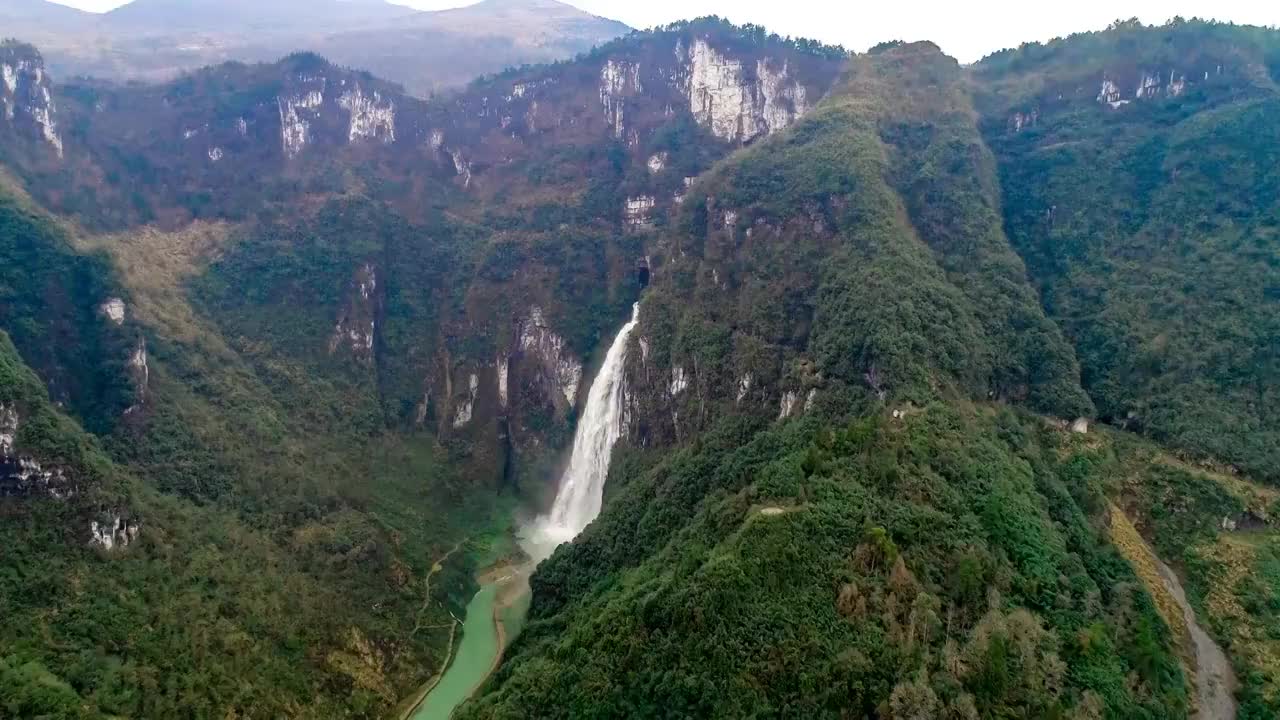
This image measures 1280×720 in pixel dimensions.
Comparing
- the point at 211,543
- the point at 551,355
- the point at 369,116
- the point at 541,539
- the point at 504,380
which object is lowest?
the point at 541,539

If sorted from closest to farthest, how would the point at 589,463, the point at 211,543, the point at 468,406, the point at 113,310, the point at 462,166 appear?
the point at 211,543
the point at 113,310
the point at 589,463
the point at 468,406
the point at 462,166

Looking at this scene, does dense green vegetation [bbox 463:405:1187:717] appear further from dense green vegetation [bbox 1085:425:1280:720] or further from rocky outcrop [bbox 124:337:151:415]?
rocky outcrop [bbox 124:337:151:415]

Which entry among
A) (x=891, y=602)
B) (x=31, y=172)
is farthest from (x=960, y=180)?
(x=31, y=172)

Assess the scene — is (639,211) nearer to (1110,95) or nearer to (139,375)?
(1110,95)

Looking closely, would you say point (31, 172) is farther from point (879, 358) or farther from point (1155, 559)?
point (1155, 559)

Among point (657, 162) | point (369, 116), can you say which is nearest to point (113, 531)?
point (657, 162)

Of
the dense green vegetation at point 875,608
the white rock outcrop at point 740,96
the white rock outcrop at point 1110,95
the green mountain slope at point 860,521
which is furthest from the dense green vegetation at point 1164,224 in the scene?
the white rock outcrop at point 740,96
